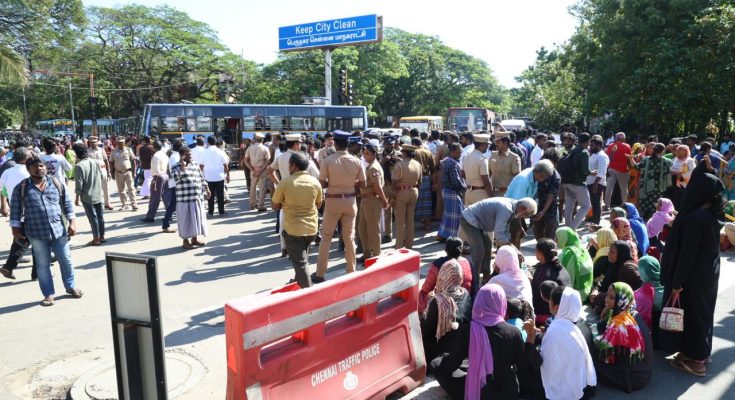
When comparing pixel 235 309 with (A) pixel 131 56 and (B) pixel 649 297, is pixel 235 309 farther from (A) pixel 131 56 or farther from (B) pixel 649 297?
(A) pixel 131 56

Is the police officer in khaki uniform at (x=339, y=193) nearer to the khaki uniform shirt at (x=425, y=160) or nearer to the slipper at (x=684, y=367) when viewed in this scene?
the khaki uniform shirt at (x=425, y=160)

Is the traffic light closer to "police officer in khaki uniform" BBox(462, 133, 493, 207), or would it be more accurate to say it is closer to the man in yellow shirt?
"police officer in khaki uniform" BBox(462, 133, 493, 207)

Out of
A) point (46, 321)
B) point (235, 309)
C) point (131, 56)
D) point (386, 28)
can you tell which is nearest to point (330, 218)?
point (46, 321)

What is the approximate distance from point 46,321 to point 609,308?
5.54m

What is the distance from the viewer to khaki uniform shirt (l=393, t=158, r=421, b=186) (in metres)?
8.45

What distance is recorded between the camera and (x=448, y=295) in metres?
4.65

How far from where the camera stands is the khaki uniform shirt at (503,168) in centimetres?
884

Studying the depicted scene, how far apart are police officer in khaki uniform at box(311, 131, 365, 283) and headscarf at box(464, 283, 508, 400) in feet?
10.4

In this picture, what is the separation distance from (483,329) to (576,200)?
621cm

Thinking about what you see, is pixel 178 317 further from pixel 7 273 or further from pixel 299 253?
pixel 7 273

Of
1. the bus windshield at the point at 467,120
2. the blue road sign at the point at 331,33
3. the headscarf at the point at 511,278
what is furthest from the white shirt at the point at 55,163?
the blue road sign at the point at 331,33

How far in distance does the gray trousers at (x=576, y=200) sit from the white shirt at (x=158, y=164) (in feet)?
24.9

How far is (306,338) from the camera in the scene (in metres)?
3.73

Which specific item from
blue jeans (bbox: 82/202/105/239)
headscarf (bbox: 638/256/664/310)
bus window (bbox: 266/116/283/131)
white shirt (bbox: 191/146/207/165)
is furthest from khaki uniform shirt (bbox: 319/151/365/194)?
bus window (bbox: 266/116/283/131)
